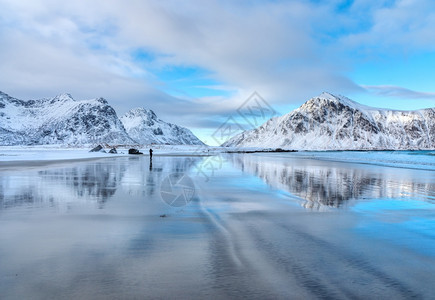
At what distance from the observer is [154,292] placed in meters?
4.65

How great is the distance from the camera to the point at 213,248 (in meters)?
6.75

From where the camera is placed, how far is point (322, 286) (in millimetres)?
4922

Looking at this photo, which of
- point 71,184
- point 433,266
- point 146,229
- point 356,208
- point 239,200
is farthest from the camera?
point 71,184

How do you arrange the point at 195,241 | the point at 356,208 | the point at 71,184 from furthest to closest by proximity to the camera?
the point at 71,184
the point at 356,208
the point at 195,241

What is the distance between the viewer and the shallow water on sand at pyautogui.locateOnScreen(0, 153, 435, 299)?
4.86 meters

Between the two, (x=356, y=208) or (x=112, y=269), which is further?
(x=356, y=208)

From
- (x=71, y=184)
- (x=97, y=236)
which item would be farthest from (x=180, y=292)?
(x=71, y=184)

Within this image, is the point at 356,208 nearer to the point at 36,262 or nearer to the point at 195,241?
the point at 195,241

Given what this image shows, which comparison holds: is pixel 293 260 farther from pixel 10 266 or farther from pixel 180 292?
pixel 10 266

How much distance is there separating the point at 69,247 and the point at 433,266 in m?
7.05

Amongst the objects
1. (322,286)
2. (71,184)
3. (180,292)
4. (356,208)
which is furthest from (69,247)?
(71,184)

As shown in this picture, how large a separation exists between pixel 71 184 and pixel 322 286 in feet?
50.7

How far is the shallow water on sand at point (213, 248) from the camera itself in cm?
486

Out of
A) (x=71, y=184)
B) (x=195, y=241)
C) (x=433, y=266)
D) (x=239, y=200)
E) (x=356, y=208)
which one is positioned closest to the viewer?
(x=433, y=266)
